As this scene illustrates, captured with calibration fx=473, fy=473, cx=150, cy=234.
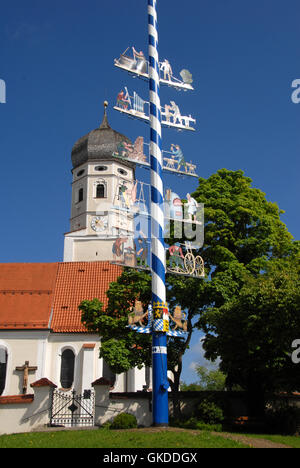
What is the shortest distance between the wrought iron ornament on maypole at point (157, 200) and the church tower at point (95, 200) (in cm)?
1805

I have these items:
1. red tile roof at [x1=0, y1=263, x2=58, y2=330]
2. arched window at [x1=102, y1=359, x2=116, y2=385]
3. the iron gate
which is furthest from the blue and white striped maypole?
red tile roof at [x1=0, y1=263, x2=58, y2=330]

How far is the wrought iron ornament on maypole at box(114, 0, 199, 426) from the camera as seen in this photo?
15883 millimetres

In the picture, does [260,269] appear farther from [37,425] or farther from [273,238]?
[37,425]

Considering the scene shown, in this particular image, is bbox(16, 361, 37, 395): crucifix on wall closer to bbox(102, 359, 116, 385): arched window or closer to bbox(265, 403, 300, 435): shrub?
bbox(102, 359, 116, 385): arched window

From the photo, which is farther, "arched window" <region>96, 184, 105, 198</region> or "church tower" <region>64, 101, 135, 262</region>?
"arched window" <region>96, 184, 105, 198</region>

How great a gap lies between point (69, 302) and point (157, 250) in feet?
51.0

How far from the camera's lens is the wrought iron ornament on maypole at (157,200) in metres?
15.9

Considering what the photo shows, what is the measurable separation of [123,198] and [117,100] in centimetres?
402

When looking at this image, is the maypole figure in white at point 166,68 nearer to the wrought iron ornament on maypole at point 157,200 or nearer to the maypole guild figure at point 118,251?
the wrought iron ornament on maypole at point 157,200

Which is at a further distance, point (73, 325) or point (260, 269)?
point (73, 325)

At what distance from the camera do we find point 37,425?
17.9 m

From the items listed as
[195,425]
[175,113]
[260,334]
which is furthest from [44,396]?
[175,113]

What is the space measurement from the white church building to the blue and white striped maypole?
6.58 m
